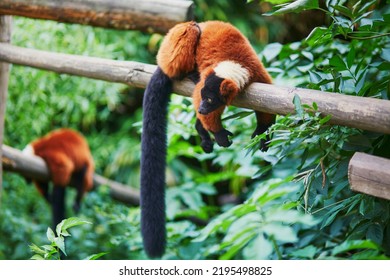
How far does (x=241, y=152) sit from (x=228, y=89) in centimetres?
84

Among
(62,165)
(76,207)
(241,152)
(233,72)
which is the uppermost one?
(233,72)

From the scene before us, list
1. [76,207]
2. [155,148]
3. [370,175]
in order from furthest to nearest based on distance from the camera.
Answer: [76,207] → [155,148] → [370,175]

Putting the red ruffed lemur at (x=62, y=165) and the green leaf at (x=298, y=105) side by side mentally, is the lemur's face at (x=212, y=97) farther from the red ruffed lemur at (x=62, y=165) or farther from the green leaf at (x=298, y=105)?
the red ruffed lemur at (x=62, y=165)

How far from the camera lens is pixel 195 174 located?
12.2 ft

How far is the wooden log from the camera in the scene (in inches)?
41.8

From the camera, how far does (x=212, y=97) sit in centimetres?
132

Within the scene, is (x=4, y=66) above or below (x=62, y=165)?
above

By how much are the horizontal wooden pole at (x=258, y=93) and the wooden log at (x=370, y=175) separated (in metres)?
0.07

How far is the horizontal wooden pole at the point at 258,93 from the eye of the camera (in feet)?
3.56

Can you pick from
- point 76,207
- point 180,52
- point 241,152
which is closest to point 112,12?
point 180,52

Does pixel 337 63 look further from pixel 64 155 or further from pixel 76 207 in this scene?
pixel 76 207

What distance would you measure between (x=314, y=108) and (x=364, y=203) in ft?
0.99

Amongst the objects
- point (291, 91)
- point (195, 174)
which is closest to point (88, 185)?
point (195, 174)

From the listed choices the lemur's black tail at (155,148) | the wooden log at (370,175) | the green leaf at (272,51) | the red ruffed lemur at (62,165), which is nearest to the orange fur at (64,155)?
the red ruffed lemur at (62,165)
